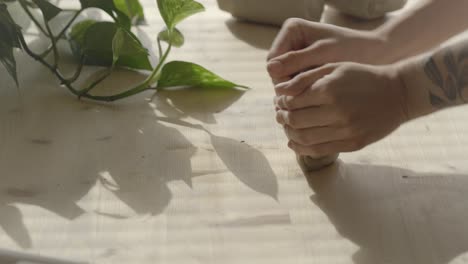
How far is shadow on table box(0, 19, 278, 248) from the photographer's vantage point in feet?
3.54

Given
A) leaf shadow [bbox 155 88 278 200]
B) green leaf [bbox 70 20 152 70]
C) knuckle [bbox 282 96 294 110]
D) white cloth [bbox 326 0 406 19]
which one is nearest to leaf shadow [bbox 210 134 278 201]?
leaf shadow [bbox 155 88 278 200]

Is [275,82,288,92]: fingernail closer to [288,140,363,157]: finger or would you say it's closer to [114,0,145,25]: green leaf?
[288,140,363,157]: finger

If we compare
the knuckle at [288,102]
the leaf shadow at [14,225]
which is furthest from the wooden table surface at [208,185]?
the knuckle at [288,102]

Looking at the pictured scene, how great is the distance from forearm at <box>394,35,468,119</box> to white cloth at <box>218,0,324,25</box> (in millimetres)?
478

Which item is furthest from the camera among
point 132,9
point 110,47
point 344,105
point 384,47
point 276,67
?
point 132,9

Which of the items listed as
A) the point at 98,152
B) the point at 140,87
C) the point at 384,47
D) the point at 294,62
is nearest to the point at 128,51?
the point at 140,87

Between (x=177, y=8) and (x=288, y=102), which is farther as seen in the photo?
(x=177, y=8)

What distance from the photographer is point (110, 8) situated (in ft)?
4.31

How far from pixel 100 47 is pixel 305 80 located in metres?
→ 0.43

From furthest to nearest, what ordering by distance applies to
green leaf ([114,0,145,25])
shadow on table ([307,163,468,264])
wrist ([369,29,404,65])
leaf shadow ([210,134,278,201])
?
1. green leaf ([114,0,145,25])
2. wrist ([369,29,404,65])
3. leaf shadow ([210,134,278,201])
4. shadow on table ([307,163,468,264])

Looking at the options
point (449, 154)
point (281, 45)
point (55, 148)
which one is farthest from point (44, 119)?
point (449, 154)

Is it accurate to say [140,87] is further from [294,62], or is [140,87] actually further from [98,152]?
[294,62]

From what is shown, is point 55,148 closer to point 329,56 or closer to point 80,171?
point 80,171

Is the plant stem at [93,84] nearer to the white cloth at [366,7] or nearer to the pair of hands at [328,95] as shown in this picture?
the pair of hands at [328,95]
